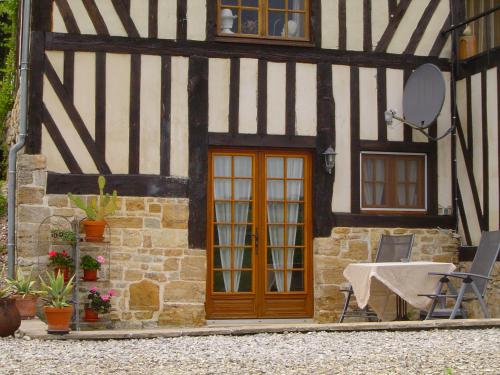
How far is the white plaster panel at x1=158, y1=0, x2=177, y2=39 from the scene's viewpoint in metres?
8.84

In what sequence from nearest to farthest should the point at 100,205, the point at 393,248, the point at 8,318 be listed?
the point at 8,318, the point at 100,205, the point at 393,248

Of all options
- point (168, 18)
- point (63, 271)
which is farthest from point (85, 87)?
point (63, 271)

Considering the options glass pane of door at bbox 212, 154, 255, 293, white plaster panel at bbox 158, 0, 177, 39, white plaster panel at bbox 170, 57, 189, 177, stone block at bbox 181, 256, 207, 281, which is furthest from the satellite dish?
stone block at bbox 181, 256, 207, 281

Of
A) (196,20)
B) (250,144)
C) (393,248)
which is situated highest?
(196,20)

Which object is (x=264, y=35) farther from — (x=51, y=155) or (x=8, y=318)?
(x=8, y=318)

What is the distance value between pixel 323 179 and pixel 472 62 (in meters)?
2.03

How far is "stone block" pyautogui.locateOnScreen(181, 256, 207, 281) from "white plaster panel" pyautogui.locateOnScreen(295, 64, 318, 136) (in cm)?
169

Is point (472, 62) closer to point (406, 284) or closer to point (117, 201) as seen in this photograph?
point (406, 284)

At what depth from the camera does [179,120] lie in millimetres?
8812

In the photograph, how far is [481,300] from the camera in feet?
24.7

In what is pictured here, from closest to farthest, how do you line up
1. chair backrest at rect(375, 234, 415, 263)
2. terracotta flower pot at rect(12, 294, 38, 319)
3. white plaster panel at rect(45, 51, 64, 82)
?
terracotta flower pot at rect(12, 294, 38, 319) < white plaster panel at rect(45, 51, 64, 82) < chair backrest at rect(375, 234, 415, 263)

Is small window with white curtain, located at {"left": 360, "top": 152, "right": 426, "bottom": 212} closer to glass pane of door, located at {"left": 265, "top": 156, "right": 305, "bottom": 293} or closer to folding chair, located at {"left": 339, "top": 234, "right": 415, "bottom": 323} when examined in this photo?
folding chair, located at {"left": 339, "top": 234, "right": 415, "bottom": 323}

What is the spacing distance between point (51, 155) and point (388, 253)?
11.5ft

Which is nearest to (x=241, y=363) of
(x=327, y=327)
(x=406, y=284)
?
(x=327, y=327)
